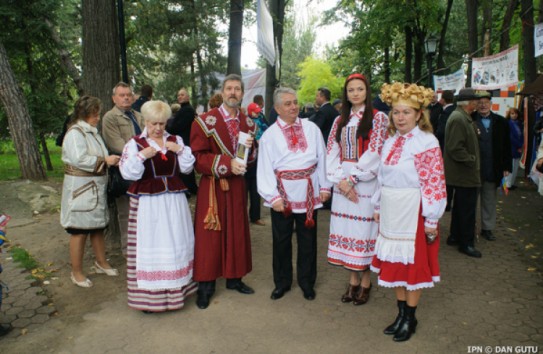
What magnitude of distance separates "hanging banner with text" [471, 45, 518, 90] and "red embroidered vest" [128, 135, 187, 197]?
9944mm

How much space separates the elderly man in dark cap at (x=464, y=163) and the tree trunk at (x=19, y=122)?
8.84 m

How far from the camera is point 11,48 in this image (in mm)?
11867

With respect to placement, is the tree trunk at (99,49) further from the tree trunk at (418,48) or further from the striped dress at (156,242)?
the tree trunk at (418,48)

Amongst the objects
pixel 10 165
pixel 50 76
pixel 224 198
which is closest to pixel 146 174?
pixel 224 198

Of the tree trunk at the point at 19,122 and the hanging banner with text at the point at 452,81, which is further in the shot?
the hanging banner with text at the point at 452,81

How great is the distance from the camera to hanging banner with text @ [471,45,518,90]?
10.7m

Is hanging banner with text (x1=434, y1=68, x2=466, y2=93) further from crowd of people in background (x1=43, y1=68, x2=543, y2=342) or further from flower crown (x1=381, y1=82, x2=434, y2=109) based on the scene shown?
flower crown (x1=381, y1=82, x2=434, y2=109)

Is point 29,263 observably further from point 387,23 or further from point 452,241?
point 387,23

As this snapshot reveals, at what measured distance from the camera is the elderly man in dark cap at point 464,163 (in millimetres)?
5426

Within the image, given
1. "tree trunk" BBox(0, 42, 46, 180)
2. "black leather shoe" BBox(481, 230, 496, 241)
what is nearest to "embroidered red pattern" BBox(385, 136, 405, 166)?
"black leather shoe" BBox(481, 230, 496, 241)

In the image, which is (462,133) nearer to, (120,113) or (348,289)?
(348,289)

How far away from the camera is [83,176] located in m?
4.41

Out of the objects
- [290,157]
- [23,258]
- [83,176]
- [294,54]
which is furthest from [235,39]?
[294,54]

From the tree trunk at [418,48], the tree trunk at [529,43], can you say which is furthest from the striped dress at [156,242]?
the tree trunk at [418,48]
